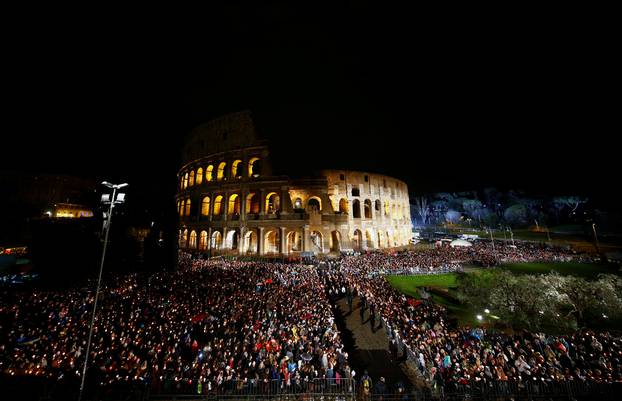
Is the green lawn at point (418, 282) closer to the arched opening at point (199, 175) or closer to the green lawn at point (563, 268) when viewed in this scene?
the green lawn at point (563, 268)

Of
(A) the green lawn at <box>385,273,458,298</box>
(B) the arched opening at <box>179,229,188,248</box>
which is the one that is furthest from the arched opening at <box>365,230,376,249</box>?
(B) the arched opening at <box>179,229,188,248</box>

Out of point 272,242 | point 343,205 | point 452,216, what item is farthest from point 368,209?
point 452,216

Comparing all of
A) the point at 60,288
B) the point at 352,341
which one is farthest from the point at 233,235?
the point at 352,341

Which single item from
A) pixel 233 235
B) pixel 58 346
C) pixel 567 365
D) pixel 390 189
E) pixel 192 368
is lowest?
pixel 567 365

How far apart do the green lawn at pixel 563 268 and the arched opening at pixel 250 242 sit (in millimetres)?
28085

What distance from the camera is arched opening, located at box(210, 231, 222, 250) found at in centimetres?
3328

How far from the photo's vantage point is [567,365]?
875 cm

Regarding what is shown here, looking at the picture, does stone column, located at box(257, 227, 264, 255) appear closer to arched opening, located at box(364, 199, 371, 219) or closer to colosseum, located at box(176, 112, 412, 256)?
colosseum, located at box(176, 112, 412, 256)

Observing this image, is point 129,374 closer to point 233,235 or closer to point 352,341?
point 352,341

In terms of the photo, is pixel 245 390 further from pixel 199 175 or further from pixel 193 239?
pixel 199 175

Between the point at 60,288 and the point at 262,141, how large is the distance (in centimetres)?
2432

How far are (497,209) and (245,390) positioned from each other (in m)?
102

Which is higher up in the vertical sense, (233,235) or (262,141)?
(262,141)

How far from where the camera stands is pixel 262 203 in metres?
31.5
